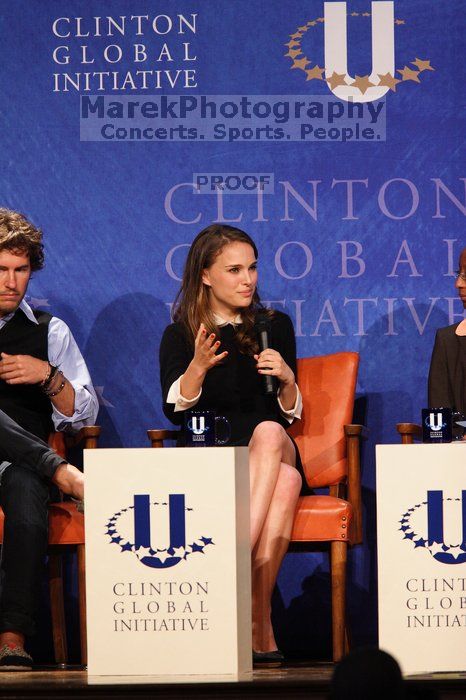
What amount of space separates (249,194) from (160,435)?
115 cm

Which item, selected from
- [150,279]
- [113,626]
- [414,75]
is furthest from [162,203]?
[113,626]

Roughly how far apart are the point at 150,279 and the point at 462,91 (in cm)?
149

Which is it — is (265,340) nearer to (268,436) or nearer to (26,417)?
(268,436)

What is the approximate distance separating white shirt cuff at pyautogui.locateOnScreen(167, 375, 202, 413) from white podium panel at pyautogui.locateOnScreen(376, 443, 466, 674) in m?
0.94

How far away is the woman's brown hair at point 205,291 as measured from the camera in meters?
3.92

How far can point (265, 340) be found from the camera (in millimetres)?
3547

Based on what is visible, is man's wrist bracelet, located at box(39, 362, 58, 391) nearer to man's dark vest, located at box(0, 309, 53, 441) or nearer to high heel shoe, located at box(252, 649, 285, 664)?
man's dark vest, located at box(0, 309, 53, 441)

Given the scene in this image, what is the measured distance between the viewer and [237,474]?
287cm

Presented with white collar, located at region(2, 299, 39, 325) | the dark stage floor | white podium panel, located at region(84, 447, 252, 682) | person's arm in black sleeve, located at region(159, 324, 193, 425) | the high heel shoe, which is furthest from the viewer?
white collar, located at region(2, 299, 39, 325)

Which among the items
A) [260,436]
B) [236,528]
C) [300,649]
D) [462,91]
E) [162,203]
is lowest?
[300,649]

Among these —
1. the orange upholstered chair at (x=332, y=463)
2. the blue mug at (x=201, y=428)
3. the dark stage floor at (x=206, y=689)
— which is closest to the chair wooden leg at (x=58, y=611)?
the orange upholstered chair at (x=332, y=463)

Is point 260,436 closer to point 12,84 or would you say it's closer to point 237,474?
point 237,474

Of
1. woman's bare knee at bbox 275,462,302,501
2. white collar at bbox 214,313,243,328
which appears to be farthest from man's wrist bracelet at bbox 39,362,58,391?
woman's bare knee at bbox 275,462,302,501

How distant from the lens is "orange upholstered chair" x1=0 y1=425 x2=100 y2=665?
3.53m
